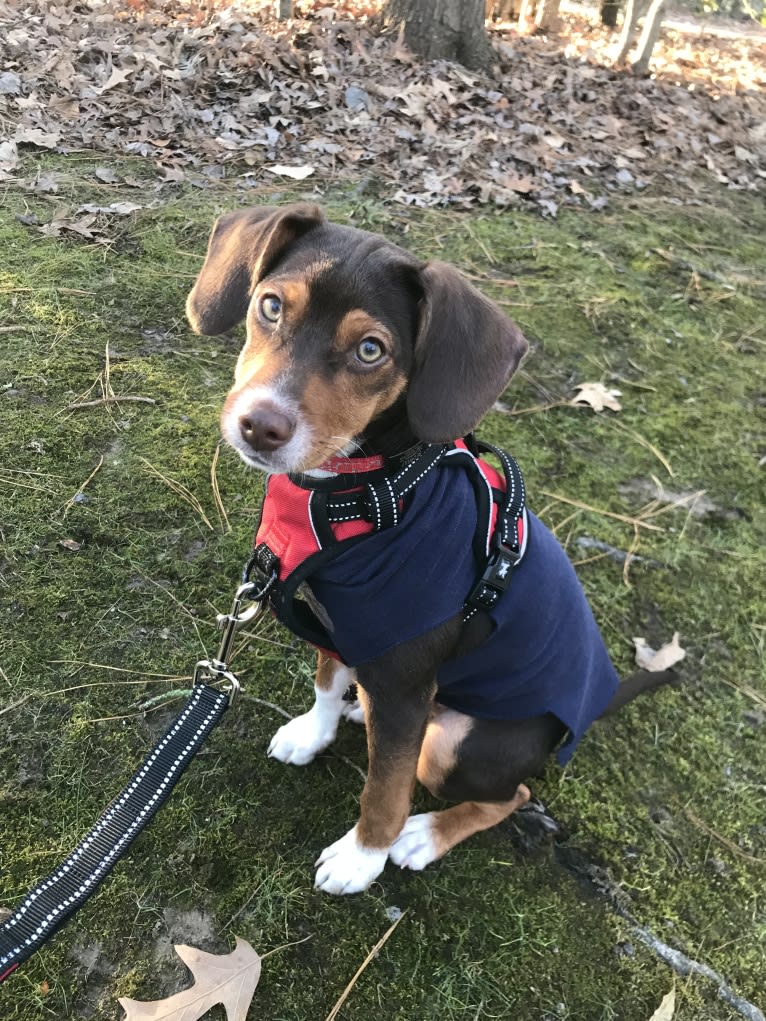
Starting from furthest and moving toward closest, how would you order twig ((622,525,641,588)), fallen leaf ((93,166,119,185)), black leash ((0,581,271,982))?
fallen leaf ((93,166,119,185)) < twig ((622,525,641,588)) < black leash ((0,581,271,982))

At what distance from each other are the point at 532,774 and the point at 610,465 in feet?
7.27

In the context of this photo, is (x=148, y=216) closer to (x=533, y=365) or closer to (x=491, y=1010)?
(x=533, y=365)

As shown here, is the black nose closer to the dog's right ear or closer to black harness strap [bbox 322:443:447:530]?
black harness strap [bbox 322:443:447:530]

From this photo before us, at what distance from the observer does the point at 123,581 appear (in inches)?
117

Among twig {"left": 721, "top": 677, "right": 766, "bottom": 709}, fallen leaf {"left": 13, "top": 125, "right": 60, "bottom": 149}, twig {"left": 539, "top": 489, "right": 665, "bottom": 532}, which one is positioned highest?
fallen leaf {"left": 13, "top": 125, "right": 60, "bottom": 149}

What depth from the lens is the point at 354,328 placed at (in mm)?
1938

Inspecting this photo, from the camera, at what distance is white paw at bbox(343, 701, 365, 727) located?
2.76 m

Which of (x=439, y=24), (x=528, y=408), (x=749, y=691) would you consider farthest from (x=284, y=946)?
(x=439, y=24)

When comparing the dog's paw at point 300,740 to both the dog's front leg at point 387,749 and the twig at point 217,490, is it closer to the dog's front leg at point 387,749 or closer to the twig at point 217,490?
the dog's front leg at point 387,749

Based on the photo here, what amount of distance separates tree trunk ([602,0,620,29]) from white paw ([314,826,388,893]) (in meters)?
16.7

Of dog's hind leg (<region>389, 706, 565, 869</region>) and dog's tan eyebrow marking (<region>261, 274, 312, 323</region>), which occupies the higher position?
dog's tan eyebrow marking (<region>261, 274, 312, 323</region>)

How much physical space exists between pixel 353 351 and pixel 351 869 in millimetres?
1624

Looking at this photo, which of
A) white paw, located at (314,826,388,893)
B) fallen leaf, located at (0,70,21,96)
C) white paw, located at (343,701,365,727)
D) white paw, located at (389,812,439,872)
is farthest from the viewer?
fallen leaf, located at (0,70,21,96)

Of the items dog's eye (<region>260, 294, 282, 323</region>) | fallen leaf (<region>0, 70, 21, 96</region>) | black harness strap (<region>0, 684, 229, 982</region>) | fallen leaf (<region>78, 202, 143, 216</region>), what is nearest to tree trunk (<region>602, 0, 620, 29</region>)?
fallen leaf (<region>0, 70, 21, 96</region>)
